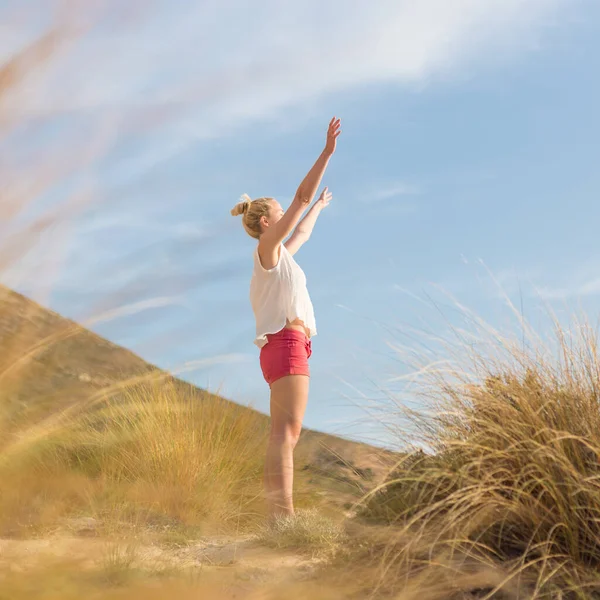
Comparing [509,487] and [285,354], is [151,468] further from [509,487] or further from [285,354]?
[509,487]

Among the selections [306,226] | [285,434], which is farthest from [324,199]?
A: [285,434]

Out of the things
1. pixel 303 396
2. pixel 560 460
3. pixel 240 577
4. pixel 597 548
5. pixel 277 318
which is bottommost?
pixel 240 577

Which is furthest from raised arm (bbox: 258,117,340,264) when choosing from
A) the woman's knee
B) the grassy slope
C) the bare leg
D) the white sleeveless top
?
the grassy slope

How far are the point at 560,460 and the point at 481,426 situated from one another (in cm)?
39

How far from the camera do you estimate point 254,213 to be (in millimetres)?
4527

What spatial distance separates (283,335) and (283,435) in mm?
519

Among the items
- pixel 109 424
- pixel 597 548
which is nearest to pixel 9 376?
pixel 597 548

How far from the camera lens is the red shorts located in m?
4.12

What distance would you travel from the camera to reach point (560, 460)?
288 cm

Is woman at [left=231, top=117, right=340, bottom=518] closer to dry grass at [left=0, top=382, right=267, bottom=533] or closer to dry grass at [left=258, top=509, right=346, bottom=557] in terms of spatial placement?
dry grass at [left=258, top=509, right=346, bottom=557]

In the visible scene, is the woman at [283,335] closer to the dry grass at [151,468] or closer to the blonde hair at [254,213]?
the blonde hair at [254,213]

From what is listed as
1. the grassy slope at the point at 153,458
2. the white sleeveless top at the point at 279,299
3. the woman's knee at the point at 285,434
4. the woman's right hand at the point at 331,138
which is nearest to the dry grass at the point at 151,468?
the grassy slope at the point at 153,458

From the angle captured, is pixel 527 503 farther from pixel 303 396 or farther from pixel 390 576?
pixel 303 396

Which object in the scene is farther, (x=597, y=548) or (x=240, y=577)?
(x=240, y=577)
